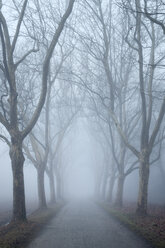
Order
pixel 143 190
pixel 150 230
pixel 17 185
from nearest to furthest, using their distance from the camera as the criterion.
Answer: pixel 150 230 → pixel 17 185 → pixel 143 190

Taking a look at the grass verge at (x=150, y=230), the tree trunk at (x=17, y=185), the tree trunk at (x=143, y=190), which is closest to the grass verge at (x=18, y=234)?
the tree trunk at (x=17, y=185)

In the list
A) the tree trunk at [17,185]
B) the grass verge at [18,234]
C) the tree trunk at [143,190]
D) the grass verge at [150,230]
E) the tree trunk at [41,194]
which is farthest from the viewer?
the tree trunk at [41,194]

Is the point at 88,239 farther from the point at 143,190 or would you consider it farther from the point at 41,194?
the point at 41,194

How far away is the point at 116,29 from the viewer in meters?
15.3

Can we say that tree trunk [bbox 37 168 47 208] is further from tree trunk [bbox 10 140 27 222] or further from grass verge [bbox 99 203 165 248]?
grass verge [bbox 99 203 165 248]

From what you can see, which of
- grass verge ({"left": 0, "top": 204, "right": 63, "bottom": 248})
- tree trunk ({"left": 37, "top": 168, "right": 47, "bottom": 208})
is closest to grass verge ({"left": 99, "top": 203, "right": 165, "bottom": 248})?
grass verge ({"left": 0, "top": 204, "right": 63, "bottom": 248})

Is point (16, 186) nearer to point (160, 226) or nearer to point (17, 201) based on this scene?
point (17, 201)

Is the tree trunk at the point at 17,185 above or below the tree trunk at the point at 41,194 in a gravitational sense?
above

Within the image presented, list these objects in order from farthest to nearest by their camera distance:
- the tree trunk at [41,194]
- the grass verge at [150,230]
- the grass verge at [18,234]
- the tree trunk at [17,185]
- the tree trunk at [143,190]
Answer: the tree trunk at [41,194] → the tree trunk at [143,190] → the tree trunk at [17,185] → the grass verge at [150,230] → the grass verge at [18,234]

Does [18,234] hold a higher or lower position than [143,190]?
lower

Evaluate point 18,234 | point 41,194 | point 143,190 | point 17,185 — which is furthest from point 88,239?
point 41,194

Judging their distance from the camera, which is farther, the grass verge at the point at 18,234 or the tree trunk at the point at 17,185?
the tree trunk at the point at 17,185

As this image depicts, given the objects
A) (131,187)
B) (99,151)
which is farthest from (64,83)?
(131,187)

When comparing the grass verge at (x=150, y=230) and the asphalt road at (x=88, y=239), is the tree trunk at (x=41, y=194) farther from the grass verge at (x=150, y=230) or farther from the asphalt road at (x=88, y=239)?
the asphalt road at (x=88, y=239)
